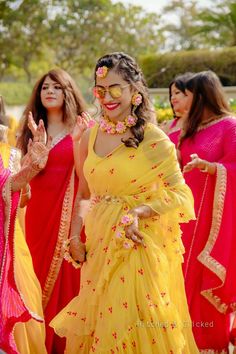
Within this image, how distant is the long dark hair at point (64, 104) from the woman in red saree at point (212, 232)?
0.81 meters

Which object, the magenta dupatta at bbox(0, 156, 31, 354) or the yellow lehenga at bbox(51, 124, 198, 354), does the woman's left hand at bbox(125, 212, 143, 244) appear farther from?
the magenta dupatta at bbox(0, 156, 31, 354)

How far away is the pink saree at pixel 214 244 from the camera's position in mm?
5309

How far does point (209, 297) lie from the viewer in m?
5.36

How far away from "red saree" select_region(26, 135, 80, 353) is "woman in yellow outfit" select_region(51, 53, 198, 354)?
1.19 meters

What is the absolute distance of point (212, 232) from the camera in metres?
5.37

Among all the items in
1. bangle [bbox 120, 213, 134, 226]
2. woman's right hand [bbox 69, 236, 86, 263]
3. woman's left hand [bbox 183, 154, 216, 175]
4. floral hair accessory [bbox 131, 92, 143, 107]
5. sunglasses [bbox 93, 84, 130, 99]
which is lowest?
woman's right hand [bbox 69, 236, 86, 263]

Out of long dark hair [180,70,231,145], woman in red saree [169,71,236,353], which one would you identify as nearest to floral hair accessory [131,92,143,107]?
woman in red saree [169,71,236,353]

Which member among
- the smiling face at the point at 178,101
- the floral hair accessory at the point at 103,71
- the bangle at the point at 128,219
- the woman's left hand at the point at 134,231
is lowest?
the woman's left hand at the point at 134,231

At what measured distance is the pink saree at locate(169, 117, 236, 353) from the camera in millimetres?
5309

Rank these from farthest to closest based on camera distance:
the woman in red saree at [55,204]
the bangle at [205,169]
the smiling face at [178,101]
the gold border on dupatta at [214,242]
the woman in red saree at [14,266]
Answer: the smiling face at [178,101], the gold border on dupatta at [214,242], the woman in red saree at [55,204], the bangle at [205,169], the woman in red saree at [14,266]

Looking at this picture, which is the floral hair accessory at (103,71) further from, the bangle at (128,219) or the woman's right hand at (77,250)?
the woman's right hand at (77,250)

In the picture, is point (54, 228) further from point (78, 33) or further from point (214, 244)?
point (78, 33)

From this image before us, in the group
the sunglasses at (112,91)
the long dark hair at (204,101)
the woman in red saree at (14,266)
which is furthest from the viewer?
the long dark hair at (204,101)

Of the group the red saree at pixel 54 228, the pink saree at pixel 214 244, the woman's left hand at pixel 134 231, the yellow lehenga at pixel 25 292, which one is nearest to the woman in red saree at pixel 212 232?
the pink saree at pixel 214 244
